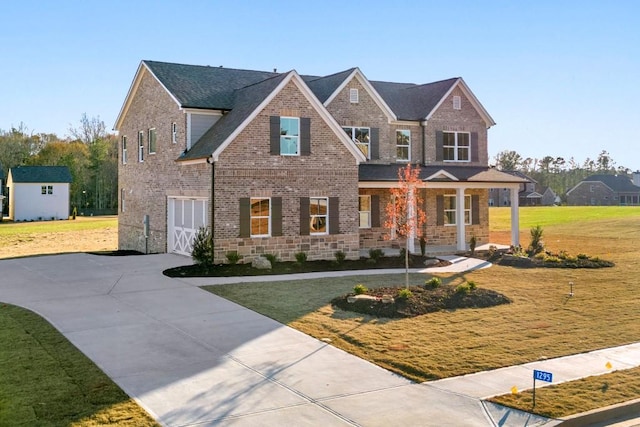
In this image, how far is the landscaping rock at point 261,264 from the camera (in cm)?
2072

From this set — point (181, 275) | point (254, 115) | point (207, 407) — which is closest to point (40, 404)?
point (207, 407)

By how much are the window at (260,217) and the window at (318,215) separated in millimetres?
1885

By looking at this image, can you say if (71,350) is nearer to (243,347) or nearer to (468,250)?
(243,347)

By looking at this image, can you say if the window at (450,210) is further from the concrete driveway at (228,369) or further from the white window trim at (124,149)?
the white window trim at (124,149)

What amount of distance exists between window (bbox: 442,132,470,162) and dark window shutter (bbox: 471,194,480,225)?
2.28 m

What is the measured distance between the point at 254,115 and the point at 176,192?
5.73 m

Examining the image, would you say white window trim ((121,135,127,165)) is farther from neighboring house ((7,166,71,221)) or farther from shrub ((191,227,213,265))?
neighboring house ((7,166,71,221))

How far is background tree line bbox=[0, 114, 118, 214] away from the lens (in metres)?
82.8

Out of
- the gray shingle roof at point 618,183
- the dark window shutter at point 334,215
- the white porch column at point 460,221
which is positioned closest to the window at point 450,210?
the white porch column at point 460,221

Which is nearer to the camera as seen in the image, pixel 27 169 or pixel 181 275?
pixel 181 275

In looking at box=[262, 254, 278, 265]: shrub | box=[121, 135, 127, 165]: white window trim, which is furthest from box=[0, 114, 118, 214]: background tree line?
box=[262, 254, 278, 265]: shrub

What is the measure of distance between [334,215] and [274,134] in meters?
4.24

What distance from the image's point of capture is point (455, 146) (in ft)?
104

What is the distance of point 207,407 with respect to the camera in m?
7.68
